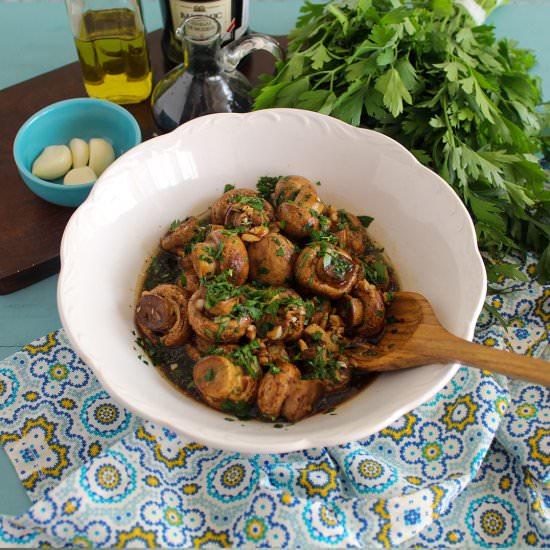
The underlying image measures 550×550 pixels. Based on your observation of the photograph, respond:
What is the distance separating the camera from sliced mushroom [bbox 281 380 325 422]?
2016mm

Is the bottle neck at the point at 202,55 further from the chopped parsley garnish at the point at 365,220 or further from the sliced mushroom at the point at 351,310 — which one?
the sliced mushroom at the point at 351,310

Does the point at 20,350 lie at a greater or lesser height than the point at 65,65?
lesser

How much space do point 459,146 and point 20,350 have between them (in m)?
2.08

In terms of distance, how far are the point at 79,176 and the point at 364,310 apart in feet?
5.00

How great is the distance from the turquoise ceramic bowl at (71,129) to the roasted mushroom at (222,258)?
0.85 m

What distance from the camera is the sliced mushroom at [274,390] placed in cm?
199

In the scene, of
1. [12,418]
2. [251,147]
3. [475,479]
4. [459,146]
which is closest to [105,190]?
[251,147]

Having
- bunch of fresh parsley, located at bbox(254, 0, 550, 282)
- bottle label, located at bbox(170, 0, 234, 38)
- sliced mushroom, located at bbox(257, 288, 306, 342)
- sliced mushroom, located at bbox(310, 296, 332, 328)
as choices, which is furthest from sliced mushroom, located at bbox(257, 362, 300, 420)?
bottle label, located at bbox(170, 0, 234, 38)

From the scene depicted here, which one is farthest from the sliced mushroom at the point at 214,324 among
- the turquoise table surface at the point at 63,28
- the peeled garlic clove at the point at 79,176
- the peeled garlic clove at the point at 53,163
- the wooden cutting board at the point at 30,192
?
the turquoise table surface at the point at 63,28

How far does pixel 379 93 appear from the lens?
2.76 metres

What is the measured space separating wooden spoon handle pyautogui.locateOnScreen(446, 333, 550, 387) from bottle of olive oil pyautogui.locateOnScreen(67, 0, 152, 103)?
89.3 inches

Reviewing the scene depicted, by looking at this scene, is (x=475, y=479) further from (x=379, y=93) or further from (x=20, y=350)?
(x=20, y=350)

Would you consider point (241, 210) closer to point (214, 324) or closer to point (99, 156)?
point (214, 324)

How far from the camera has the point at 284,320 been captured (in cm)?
213
